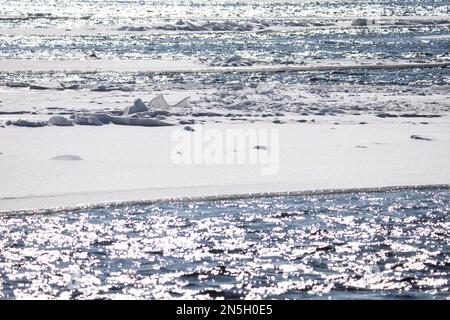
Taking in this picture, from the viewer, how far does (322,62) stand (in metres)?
32.1

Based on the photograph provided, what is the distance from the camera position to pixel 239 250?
31.5 ft

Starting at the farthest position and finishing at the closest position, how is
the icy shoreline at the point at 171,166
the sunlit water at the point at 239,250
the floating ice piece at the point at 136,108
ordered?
the floating ice piece at the point at 136,108 → the icy shoreline at the point at 171,166 → the sunlit water at the point at 239,250

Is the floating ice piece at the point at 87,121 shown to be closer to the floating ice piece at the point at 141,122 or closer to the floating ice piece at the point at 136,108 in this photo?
the floating ice piece at the point at 141,122

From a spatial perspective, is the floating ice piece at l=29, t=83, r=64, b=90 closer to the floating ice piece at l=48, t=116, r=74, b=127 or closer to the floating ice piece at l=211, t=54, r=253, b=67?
the floating ice piece at l=48, t=116, r=74, b=127

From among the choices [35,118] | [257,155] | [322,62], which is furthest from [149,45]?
[257,155]

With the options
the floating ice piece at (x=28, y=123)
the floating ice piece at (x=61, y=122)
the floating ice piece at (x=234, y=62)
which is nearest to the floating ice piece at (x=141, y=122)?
the floating ice piece at (x=61, y=122)

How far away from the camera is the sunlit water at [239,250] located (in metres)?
8.48

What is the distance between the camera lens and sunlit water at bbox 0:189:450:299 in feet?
27.8

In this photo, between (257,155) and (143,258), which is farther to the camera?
(257,155)

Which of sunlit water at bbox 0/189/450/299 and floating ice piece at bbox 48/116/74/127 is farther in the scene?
floating ice piece at bbox 48/116/74/127

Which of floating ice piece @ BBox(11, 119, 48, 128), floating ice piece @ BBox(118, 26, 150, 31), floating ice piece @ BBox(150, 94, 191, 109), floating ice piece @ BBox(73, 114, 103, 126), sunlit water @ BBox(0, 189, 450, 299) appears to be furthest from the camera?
floating ice piece @ BBox(118, 26, 150, 31)

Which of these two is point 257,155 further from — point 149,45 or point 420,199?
point 149,45

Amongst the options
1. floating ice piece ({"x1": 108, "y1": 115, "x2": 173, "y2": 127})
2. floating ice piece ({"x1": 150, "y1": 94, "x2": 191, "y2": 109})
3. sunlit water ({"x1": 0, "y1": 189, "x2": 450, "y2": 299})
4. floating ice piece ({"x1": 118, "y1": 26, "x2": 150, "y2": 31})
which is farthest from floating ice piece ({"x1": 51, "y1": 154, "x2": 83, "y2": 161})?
floating ice piece ({"x1": 118, "y1": 26, "x2": 150, "y2": 31})

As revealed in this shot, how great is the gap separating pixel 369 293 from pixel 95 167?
5.78 metres
